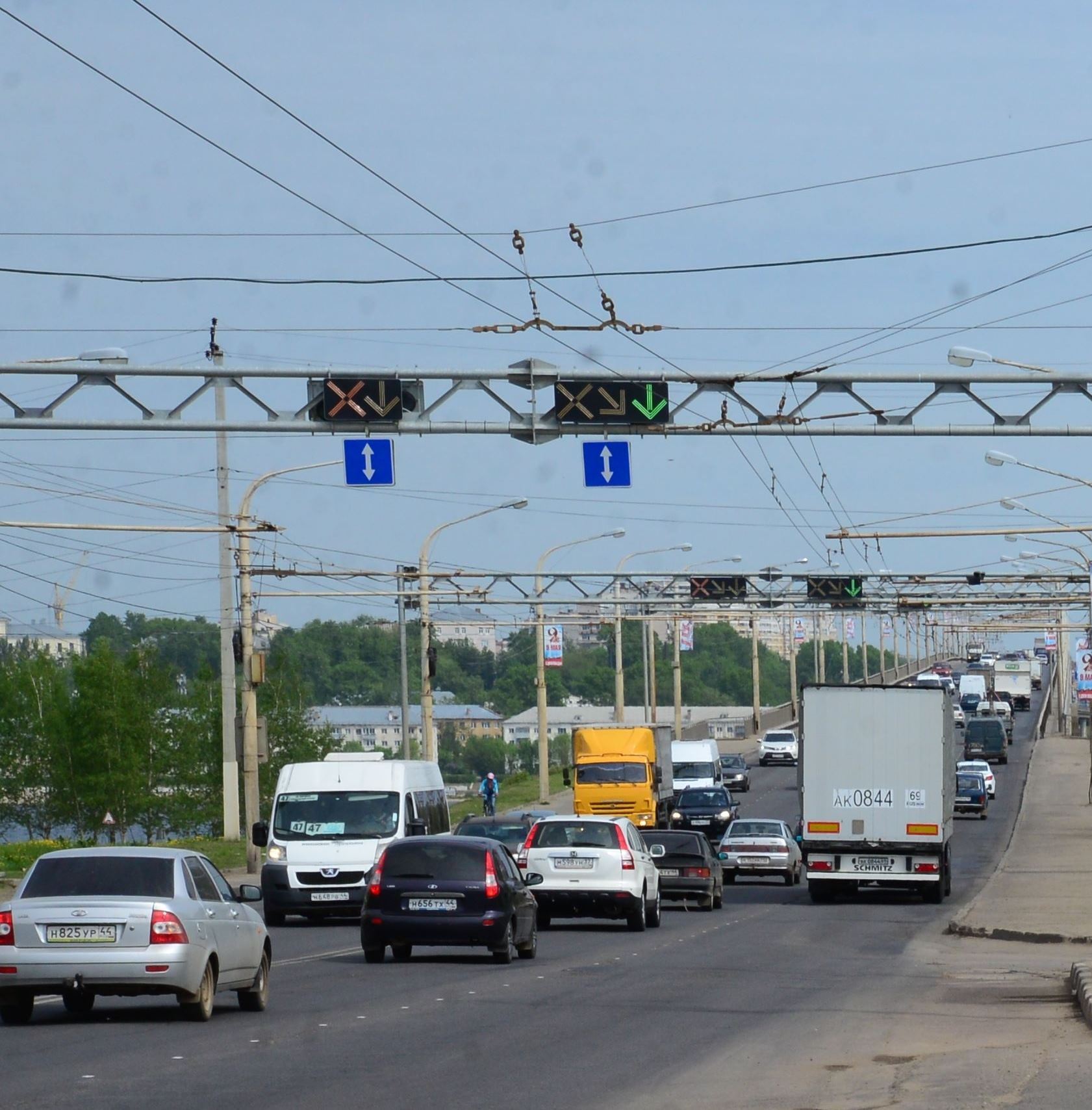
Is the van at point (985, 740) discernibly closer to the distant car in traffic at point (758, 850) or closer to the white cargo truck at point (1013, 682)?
the white cargo truck at point (1013, 682)

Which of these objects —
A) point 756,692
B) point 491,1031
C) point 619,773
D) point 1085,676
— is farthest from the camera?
point 756,692

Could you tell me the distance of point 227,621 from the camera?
4466cm

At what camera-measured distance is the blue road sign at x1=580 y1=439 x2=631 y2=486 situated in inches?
996

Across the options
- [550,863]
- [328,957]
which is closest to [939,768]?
[550,863]

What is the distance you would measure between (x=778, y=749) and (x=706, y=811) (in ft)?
115

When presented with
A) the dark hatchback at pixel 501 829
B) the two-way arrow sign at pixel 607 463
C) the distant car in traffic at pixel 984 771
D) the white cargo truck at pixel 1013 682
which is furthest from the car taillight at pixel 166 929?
the white cargo truck at pixel 1013 682

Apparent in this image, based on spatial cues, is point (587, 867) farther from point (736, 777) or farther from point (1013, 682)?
point (1013, 682)

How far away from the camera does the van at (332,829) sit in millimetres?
28781

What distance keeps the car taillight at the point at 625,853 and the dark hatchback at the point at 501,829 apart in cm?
812

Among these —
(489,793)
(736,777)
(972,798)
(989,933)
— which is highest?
(489,793)

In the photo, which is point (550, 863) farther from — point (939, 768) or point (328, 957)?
point (939, 768)

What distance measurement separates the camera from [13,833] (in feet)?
513

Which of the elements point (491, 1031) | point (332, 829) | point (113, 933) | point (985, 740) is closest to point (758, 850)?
point (332, 829)

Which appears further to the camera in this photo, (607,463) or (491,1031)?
(607,463)
